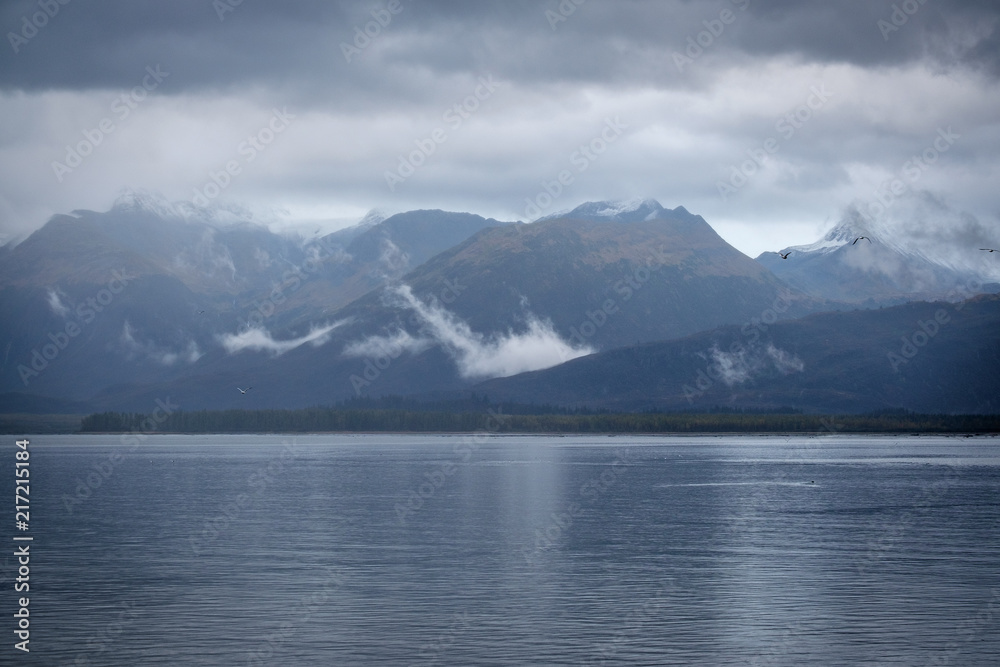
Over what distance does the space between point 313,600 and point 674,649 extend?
23689mm

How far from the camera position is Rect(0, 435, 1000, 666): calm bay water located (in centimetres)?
5672

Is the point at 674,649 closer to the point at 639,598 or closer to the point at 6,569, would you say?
the point at 639,598

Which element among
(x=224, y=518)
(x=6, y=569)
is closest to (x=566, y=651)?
(x=6, y=569)

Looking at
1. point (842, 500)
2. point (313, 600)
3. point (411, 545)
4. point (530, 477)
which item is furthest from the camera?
point (530, 477)

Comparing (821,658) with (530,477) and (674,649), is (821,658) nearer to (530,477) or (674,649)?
(674,649)

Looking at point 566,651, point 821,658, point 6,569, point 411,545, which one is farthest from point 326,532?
point 821,658

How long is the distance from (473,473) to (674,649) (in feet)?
463

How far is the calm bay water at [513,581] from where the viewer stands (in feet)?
186

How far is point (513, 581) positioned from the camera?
7562cm

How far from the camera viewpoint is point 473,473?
7731 inches

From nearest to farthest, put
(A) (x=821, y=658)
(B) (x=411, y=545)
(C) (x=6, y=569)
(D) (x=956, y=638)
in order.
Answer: (A) (x=821, y=658) → (D) (x=956, y=638) → (C) (x=6, y=569) → (B) (x=411, y=545)

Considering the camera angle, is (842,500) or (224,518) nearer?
(224,518)

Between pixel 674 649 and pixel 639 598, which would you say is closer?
pixel 674 649

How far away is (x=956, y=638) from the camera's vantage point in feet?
192
